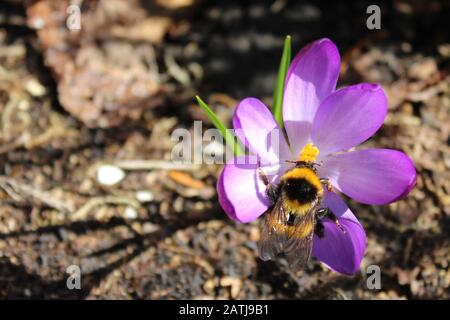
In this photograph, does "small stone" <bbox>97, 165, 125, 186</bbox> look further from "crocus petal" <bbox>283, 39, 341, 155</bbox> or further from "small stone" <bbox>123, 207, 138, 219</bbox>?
"crocus petal" <bbox>283, 39, 341, 155</bbox>

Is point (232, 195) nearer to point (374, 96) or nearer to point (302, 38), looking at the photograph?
point (374, 96)

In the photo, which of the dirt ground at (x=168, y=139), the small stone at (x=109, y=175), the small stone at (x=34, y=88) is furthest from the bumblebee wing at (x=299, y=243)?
the small stone at (x=34, y=88)

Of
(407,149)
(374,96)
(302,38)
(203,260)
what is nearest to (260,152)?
(374,96)

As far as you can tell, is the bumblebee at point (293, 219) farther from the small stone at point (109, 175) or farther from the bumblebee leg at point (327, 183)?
the small stone at point (109, 175)

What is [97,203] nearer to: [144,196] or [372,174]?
[144,196]

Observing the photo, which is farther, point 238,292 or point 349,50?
point 349,50

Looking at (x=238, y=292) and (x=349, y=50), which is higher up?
(x=349, y=50)

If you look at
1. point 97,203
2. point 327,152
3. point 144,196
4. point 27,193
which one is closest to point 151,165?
point 144,196
